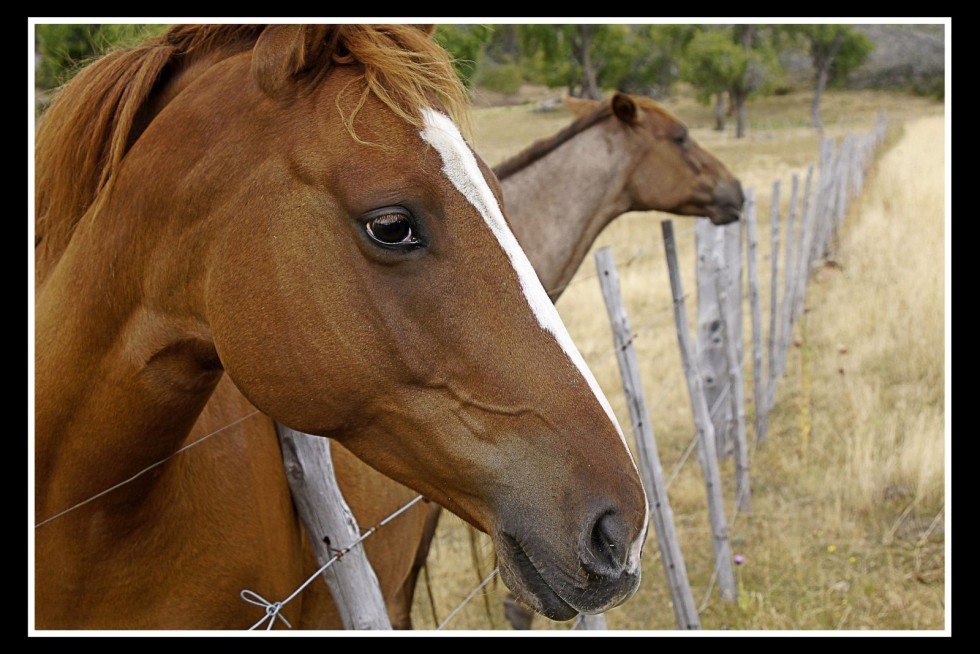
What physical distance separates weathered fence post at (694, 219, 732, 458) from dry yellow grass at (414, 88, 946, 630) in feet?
0.65

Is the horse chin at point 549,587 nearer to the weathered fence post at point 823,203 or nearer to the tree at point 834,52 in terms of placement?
the weathered fence post at point 823,203

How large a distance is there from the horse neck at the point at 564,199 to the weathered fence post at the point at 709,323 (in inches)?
29.6

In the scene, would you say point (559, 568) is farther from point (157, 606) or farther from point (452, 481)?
point (157, 606)

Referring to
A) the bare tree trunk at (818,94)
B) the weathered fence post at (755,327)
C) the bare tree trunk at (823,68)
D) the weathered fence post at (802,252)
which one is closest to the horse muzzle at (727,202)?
the weathered fence post at (755,327)

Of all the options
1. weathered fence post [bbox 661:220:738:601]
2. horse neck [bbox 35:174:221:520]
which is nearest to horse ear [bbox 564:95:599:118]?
weathered fence post [bbox 661:220:738:601]

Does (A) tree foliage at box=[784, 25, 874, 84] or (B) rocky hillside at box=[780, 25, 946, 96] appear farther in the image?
(A) tree foliage at box=[784, 25, 874, 84]

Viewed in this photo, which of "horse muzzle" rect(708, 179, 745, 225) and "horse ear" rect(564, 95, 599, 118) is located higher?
"horse ear" rect(564, 95, 599, 118)

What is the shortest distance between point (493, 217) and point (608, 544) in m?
0.67

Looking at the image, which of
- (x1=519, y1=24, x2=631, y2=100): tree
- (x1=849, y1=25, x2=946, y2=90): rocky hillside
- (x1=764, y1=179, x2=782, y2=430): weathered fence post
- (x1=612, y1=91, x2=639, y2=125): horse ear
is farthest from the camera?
(x1=849, y1=25, x2=946, y2=90): rocky hillside

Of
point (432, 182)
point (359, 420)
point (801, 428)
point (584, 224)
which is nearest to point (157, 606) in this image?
point (359, 420)

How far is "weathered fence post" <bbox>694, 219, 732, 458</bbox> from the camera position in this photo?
5730 millimetres

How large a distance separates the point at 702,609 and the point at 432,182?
3.47 m

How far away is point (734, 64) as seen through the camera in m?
37.4

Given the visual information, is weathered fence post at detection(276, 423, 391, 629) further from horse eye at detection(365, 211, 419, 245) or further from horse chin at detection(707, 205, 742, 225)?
horse chin at detection(707, 205, 742, 225)
